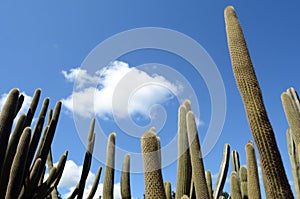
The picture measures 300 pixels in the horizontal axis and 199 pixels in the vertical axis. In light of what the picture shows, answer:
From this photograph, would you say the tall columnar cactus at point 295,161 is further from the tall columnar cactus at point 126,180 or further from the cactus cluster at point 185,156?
the tall columnar cactus at point 126,180

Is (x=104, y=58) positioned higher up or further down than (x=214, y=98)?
higher up

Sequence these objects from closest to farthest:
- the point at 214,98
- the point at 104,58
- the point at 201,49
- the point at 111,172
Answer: the point at 214,98 → the point at 201,49 → the point at 111,172 → the point at 104,58

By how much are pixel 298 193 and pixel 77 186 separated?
8.99ft

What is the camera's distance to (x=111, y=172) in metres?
3.95

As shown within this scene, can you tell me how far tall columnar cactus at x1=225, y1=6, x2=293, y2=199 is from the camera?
2.00 meters

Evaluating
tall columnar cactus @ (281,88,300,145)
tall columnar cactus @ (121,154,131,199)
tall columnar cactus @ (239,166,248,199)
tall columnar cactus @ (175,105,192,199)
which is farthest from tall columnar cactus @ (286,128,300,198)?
tall columnar cactus @ (121,154,131,199)

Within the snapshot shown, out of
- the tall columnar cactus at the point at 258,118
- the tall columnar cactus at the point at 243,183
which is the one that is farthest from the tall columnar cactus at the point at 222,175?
the tall columnar cactus at the point at 258,118

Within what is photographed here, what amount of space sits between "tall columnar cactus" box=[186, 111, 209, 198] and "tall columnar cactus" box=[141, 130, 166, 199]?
0.54 m

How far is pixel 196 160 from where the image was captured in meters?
2.64

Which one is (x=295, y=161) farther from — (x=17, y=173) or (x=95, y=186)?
(x=17, y=173)

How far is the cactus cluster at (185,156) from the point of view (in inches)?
82.0

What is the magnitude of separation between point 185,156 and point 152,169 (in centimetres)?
91

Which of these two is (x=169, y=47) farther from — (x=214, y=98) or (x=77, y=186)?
(x=77, y=186)

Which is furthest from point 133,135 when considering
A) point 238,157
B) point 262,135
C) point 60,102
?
point 60,102
